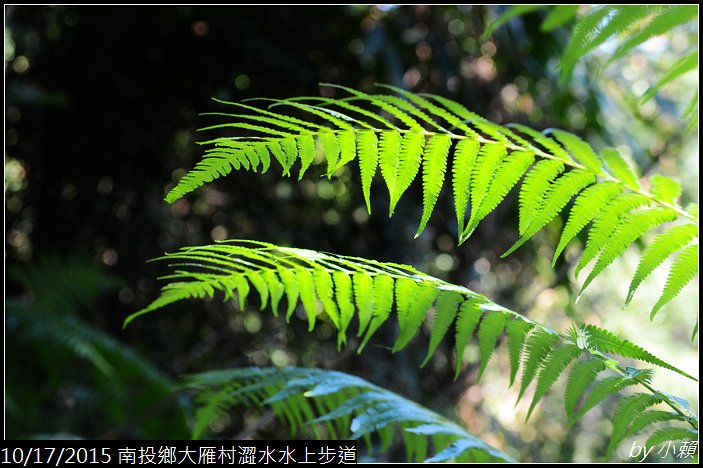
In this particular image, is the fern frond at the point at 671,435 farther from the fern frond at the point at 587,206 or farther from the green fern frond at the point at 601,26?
the green fern frond at the point at 601,26

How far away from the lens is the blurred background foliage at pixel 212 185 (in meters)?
1.46

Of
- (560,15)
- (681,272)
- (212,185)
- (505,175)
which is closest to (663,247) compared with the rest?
(681,272)

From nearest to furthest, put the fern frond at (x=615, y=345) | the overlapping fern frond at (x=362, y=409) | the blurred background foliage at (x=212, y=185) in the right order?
the fern frond at (x=615, y=345) < the overlapping fern frond at (x=362, y=409) < the blurred background foliage at (x=212, y=185)

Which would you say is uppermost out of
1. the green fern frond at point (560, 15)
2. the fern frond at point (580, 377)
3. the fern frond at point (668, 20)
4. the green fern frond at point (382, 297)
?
the green fern frond at point (560, 15)

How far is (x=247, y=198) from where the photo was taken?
1656mm

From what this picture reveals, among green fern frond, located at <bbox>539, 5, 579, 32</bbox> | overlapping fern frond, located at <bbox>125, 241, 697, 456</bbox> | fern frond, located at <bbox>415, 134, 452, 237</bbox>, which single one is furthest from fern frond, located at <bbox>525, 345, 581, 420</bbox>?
green fern frond, located at <bbox>539, 5, 579, 32</bbox>

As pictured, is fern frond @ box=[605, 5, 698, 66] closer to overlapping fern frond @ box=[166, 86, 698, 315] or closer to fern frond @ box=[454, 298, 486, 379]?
overlapping fern frond @ box=[166, 86, 698, 315]

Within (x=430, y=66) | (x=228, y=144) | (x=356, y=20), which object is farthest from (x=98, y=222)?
(x=228, y=144)

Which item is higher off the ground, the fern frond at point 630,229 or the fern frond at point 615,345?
the fern frond at point 630,229

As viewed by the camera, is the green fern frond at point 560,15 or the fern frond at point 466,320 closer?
the fern frond at point 466,320

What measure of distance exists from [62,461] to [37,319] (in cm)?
70

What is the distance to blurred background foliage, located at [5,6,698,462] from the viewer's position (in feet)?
4.79

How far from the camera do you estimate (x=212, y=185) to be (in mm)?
1703

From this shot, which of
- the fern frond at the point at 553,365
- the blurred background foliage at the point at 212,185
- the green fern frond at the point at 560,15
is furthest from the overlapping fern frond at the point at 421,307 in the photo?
the blurred background foliage at the point at 212,185
